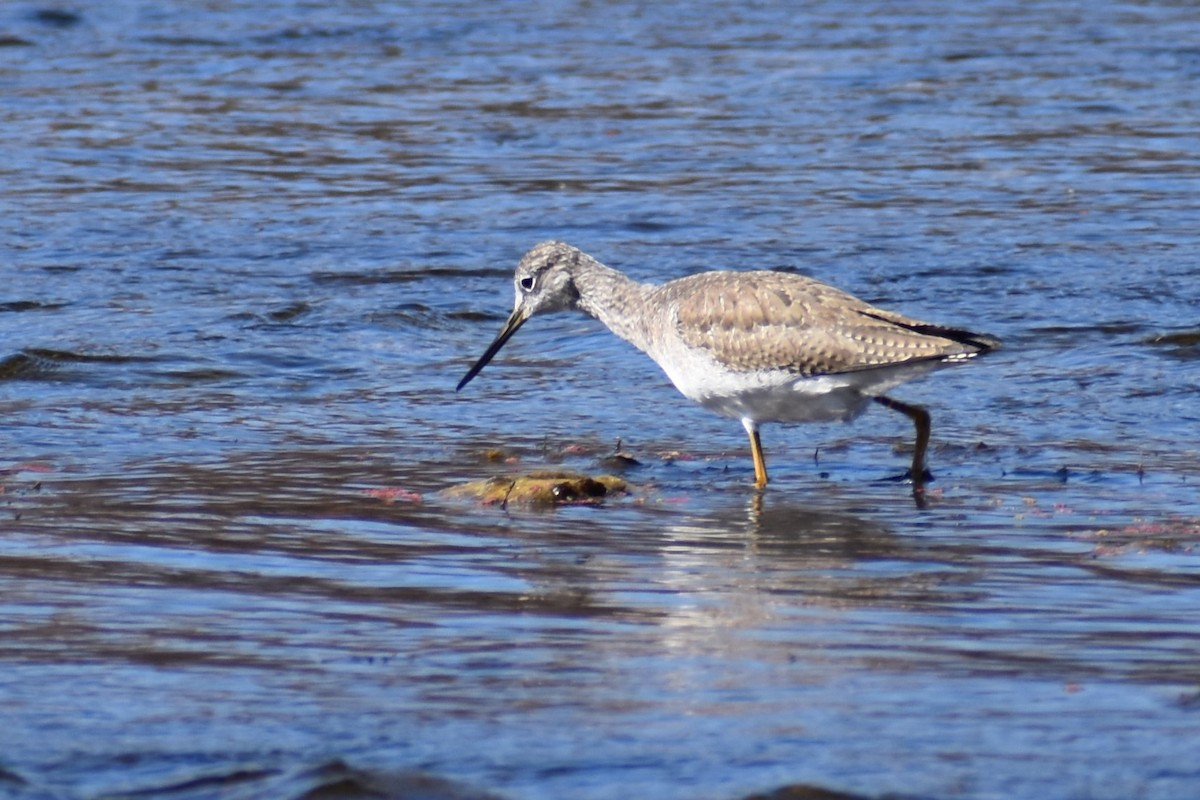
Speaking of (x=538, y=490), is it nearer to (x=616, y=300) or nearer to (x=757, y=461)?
(x=757, y=461)

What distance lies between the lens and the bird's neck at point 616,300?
8055 millimetres

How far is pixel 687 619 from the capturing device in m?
5.19

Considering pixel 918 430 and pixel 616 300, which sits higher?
pixel 616 300

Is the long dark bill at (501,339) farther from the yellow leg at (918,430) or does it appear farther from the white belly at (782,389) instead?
the yellow leg at (918,430)

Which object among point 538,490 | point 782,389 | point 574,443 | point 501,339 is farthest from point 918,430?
point 501,339

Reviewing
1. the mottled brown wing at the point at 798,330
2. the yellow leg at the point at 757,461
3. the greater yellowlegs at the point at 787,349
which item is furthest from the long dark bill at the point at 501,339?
the yellow leg at the point at 757,461

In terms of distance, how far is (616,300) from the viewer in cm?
823

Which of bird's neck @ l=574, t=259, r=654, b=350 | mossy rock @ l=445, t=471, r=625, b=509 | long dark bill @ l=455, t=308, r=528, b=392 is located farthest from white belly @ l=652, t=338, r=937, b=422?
long dark bill @ l=455, t=308, r=528, b=392

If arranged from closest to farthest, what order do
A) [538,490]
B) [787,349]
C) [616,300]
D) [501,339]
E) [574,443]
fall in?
[538,490]
[787,349]
[574,443]
[616,300]
[501,339]

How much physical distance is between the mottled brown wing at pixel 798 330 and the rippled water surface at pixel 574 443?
19.0 inches

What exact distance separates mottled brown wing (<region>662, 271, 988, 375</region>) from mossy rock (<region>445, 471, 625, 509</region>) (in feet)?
2.67

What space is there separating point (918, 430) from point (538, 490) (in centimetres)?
155

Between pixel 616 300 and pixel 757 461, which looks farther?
pixel 616 300

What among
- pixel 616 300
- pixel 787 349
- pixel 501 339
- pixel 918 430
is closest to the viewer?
pixel 787 349
